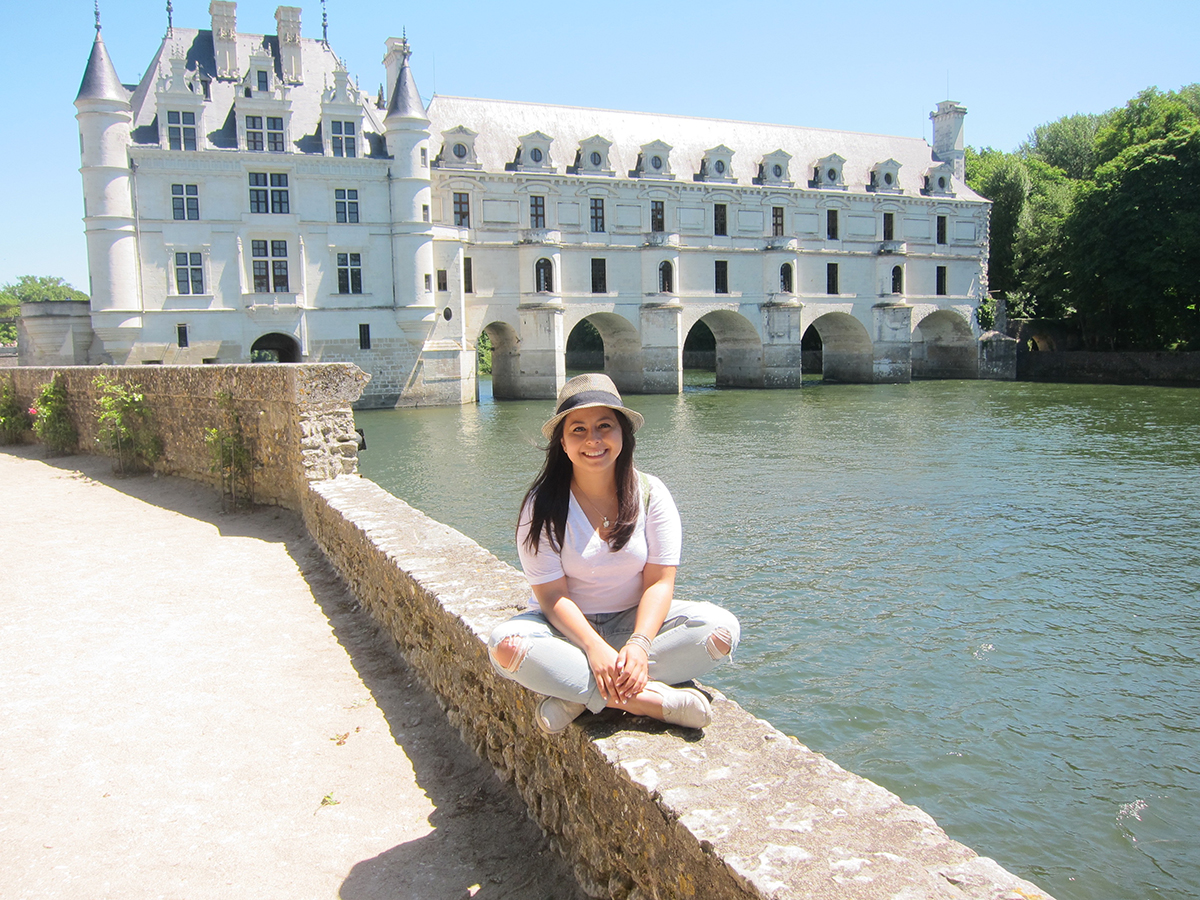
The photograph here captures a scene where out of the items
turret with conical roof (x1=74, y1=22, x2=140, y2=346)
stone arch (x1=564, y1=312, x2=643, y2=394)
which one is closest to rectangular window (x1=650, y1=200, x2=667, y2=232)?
stone arch (x1=564, y1=312, x2=643, y2=394)

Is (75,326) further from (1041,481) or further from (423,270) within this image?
(1041,481)

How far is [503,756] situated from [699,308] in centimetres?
4124

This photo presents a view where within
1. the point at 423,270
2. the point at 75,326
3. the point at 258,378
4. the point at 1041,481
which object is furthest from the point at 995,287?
the point at 258,378

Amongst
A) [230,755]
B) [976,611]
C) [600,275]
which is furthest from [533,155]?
[230,755]

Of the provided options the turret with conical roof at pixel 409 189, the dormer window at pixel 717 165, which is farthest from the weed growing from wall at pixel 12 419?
Answer: the dormer window at pixel 717 165

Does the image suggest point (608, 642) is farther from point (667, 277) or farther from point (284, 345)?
point (667, 277)

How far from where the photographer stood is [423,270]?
35.8m

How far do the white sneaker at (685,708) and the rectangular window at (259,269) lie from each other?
3395 cm

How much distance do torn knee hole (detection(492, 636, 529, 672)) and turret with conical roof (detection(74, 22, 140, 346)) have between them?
33.2 metres

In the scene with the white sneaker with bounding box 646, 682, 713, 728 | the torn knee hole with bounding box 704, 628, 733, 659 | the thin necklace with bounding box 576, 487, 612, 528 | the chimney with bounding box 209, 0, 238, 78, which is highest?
the chimney with bounding box 209, 0, 238, 78

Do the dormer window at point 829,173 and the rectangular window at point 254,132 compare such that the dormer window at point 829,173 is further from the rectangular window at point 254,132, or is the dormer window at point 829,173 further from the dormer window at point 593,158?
the rectangular window at point 254,132

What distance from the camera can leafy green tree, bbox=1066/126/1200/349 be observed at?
3884cm

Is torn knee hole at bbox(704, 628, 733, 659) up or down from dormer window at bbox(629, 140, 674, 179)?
down

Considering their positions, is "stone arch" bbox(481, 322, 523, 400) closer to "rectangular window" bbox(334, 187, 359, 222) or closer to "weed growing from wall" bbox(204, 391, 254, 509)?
"rectangular window" bbox(334, 187, 359, 222)
